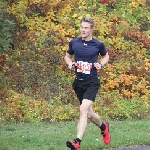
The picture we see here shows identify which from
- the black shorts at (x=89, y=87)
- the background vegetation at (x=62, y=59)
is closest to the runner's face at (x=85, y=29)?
the black shorts at (x=89, y=87)

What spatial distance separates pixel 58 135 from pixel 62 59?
19.0 ft

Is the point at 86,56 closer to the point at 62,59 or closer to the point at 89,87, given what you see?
the point at 89,87

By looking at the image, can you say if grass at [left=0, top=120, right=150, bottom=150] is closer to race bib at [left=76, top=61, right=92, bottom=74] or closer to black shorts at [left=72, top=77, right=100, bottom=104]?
black shorts at [left=72, top=77, right=100, bottom=104]

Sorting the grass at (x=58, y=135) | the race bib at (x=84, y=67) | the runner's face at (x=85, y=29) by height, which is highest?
the runner's face at (x=85, y=29)

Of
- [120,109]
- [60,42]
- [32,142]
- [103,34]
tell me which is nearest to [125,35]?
[103,34]

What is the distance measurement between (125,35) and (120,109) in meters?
4.08

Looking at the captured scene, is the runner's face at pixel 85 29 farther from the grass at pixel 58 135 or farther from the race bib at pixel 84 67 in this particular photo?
the grass at pixel 58 135

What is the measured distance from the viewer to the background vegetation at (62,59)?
13.4 metres

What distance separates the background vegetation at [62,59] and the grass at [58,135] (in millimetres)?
1286

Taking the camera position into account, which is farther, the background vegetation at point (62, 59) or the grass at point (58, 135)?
the background vegetation at point (62, 59)

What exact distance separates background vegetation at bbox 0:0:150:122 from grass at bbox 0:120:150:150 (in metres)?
1.29

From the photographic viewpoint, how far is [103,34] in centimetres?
1678

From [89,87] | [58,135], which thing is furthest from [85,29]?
[58,135]

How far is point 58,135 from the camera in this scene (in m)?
9.80
